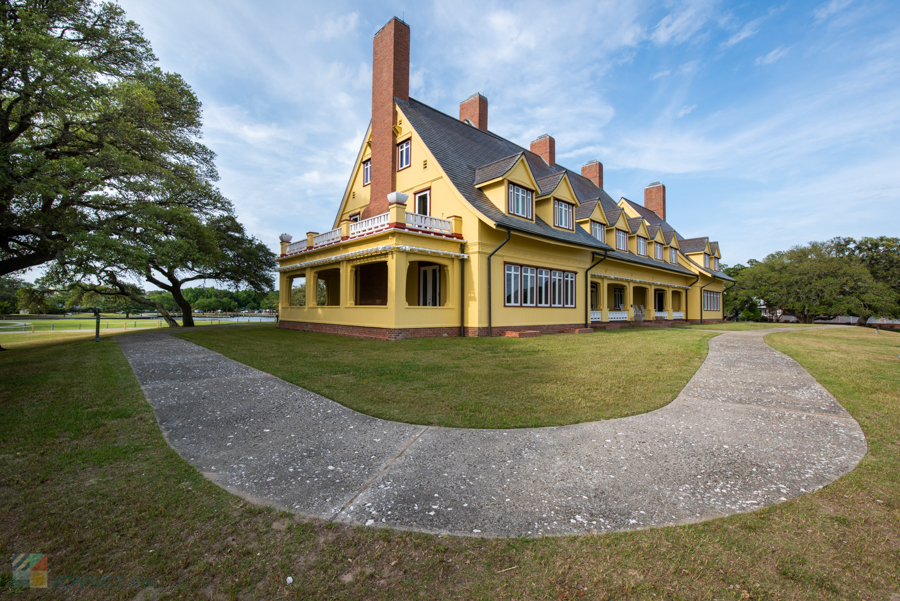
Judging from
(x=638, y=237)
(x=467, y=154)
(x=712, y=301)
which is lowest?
(x=712, y=301)

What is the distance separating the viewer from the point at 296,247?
68.8 ft

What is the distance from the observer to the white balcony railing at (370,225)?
47.0 feet

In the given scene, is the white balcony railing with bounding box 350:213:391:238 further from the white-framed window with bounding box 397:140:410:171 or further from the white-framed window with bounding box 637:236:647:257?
the white-framed window with bounding box 637:236:647:257

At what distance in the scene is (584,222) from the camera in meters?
22.1

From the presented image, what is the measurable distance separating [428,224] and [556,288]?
7.51m

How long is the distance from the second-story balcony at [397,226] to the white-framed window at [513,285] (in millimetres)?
2765

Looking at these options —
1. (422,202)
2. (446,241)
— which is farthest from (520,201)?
(422,202)

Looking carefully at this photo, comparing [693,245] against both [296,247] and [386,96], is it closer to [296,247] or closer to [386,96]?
[386,96]

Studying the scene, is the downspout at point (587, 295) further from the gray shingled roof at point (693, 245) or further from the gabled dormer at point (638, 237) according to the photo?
the gray shingled roof at point (693, 245)

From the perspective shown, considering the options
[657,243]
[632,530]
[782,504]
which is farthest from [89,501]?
[657,243]

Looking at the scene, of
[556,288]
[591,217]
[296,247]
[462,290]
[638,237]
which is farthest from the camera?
[638,237]

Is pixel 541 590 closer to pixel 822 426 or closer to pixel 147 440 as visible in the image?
pixel 147 440

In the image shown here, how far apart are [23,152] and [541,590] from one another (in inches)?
597

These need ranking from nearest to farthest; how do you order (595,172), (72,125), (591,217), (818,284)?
(72,125) < (591,217) < (595,172) < (818,284)
